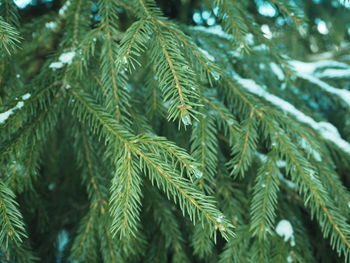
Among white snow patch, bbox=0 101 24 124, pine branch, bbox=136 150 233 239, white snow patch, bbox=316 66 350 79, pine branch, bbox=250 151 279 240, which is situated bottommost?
white snow patch, bbox=316 66 350 79

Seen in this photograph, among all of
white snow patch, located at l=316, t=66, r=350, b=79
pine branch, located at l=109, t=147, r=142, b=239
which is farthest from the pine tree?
white snow patch, located at l=316, t=66, r=350, b=79

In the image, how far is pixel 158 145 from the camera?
1.00 m

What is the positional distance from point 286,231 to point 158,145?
1.98ft

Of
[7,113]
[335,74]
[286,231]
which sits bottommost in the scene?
[286,231]

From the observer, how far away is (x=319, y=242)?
1.57 metres

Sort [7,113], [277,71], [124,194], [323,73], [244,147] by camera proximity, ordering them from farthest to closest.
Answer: [323,73] → [277,71] → [244,147] → [7,113] → [124,194]

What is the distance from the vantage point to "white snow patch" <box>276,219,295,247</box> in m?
1.31

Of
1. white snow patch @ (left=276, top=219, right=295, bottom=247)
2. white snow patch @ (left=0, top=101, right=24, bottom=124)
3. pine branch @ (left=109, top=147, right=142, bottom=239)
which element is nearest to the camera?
pine branch @ (left=109, top=147, right=142, bottom=239)

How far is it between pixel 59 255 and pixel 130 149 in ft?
2.53

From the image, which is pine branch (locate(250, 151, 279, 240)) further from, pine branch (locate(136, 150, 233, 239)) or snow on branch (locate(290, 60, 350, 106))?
snow on branch (locate(290, 60, 350, 106))

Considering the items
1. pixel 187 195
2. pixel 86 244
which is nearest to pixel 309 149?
pixel 187 195

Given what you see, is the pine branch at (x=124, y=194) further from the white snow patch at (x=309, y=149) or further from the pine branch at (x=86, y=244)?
the white snow patch at (x=309, y=149)

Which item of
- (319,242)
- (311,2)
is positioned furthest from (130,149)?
(311,2)

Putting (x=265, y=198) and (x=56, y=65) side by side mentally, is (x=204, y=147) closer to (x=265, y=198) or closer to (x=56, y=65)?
(x=265, y=198)
